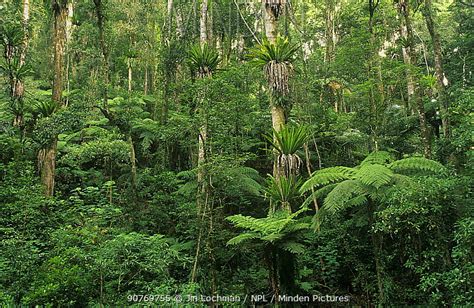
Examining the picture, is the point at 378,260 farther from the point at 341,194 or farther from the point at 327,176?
the point at 327,176

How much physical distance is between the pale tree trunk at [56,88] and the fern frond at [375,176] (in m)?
6.78

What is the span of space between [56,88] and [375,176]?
7.50m

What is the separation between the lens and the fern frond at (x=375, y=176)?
569 cm

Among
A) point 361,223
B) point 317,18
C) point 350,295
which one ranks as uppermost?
A: point 317,18

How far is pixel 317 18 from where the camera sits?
20969 millimetres

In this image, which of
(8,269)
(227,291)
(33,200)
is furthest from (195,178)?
(8,269)

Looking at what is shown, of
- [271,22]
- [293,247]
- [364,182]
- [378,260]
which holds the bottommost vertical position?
[378,260]

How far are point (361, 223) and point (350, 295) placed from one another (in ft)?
5.78

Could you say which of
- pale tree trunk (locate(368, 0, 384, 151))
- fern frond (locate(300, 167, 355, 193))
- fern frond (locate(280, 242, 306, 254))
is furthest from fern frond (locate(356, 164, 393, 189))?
pale tree trunk (locate(368, 0, 384, 151))

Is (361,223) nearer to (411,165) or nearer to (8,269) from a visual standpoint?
(411,165)

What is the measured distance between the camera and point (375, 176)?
5.75 meters

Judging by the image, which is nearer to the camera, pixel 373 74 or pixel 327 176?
pixel 327 176

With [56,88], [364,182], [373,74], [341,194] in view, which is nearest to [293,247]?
[341,194]

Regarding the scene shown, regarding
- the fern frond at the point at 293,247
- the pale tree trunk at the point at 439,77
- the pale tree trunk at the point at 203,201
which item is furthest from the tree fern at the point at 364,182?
the pale tree trunk at the point at 439,77
